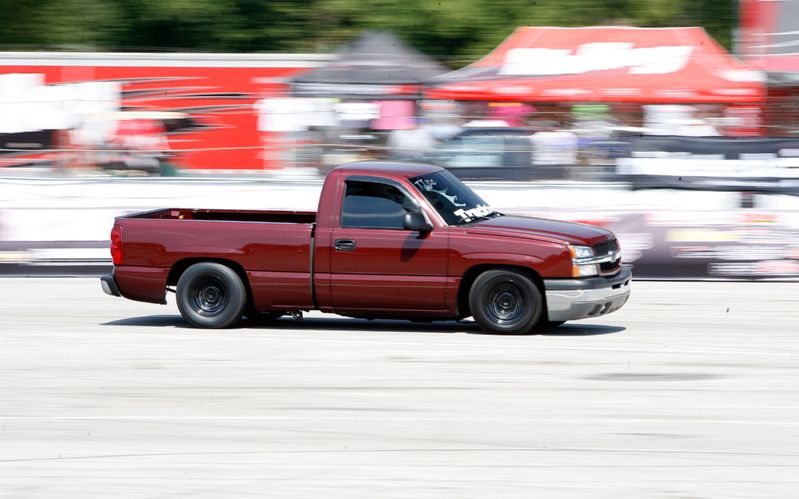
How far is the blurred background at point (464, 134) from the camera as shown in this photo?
16.4m

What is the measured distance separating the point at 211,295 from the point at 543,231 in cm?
332

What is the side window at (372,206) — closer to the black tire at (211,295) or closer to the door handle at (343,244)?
the door handle at (343,244)

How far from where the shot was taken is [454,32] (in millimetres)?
32094

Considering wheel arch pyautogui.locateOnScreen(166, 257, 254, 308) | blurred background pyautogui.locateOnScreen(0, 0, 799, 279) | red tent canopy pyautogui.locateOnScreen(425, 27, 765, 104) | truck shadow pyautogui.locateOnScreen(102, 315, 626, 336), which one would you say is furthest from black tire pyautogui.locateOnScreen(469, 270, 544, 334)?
red tent canopy pyautogui.locateOnScreen(425, 27, 765, 104)

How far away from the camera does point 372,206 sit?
36.7ft

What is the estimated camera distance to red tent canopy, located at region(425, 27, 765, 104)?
70.8ft

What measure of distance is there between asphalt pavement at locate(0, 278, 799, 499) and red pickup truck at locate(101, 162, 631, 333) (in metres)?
0.33

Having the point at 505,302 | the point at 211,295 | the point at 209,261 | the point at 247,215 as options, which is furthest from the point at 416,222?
the point at 247,215

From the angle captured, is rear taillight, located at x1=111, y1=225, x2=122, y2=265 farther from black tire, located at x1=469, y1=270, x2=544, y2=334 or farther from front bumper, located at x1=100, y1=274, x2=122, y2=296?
black tire, located at x1=469, y1=270, x2=544, y2=334

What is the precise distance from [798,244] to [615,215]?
246 cm

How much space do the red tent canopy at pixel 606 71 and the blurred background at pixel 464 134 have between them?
0.04 metres

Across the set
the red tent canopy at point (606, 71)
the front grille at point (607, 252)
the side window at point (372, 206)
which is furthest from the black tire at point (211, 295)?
the red tent canopy at point (606, 71)

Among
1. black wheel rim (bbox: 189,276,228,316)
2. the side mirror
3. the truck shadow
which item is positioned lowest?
the truck shadow

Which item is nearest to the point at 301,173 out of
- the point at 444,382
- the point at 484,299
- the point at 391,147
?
the point at 391,147
